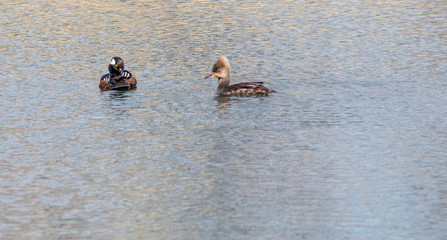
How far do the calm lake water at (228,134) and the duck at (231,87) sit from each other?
0.26 meters

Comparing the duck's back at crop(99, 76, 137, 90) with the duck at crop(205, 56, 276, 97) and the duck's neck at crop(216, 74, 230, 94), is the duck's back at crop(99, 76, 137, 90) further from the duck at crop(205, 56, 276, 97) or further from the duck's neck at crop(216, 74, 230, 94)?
the duck's neck at crop(216, 74, 230, 94)

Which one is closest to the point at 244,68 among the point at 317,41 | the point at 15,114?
the point at 317,41

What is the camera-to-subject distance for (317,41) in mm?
28266

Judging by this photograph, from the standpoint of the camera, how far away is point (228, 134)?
54.0 ft

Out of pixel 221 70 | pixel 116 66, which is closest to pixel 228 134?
pixel 221 70

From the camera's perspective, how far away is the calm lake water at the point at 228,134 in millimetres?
11406

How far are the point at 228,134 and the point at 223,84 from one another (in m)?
4.85

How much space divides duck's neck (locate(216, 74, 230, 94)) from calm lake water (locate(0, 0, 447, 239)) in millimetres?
548

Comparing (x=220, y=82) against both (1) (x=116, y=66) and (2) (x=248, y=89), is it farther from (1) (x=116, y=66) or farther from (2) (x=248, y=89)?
(1) (x=116, y=66)

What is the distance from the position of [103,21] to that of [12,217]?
2335cm

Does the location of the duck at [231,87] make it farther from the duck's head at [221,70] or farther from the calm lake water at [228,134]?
the calm lake water at [228,134]

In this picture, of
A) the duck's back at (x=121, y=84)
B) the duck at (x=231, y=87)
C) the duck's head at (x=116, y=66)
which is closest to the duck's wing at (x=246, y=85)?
the duck at (x=231, y=87)

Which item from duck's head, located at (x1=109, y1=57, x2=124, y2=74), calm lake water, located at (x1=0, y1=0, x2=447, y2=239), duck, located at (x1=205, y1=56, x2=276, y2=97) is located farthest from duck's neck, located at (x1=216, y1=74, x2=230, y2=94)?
duck's head, located at (x1=109, y1=57, x2=124, y2=74)

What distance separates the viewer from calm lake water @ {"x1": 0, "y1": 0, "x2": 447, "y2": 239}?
11406 mm
